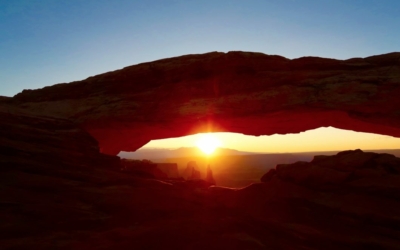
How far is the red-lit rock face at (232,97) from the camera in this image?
15828 millimetres

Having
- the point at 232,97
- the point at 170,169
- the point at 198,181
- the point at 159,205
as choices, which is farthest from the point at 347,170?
the point at 170,169

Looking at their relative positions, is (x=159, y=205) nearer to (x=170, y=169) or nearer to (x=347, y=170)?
(x=347, y=170)

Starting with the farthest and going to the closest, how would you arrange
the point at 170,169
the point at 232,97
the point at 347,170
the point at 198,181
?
the point at 170,169 < the point at 198,181 < the point at 232,97 < the point at 347,170

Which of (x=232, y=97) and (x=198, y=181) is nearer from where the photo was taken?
(x=232, y=97)

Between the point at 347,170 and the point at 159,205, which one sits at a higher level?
the point at 347,170

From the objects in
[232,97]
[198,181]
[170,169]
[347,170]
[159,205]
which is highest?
[232,97]

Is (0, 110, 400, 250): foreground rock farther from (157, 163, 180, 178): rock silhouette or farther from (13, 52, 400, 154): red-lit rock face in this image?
(157, 163, 180, 178): rock silhouette

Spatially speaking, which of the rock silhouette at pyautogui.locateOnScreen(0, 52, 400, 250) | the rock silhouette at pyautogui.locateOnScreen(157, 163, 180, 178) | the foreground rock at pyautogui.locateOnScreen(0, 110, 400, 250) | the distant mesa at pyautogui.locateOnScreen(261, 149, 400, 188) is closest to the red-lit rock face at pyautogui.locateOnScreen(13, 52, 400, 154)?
the rock silhouette at pyautogui.locateOnScreen(0, 52, 400, 250)

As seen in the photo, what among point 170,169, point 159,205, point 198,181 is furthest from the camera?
point 170,169

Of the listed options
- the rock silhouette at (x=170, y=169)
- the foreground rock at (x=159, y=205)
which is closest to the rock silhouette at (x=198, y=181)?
the foreground rock at (x=159, y=205)

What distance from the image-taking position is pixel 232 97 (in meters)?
17.6

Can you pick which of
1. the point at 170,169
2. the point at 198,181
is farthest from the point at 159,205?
the point at 170,169

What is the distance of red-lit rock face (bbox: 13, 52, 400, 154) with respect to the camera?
51.9ft

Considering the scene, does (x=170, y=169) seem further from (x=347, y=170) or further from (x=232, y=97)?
(x=347, y=170)
